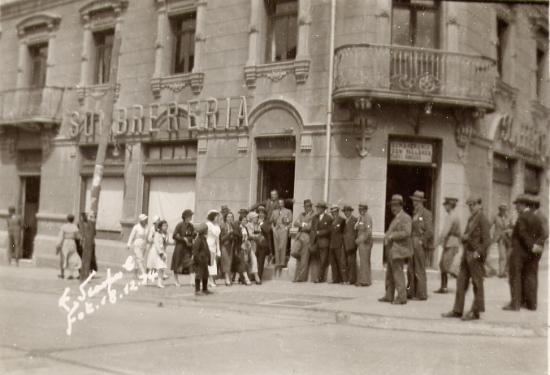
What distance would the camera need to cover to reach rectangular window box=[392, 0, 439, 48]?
17266 millimetres

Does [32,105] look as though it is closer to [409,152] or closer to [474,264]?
[409,152]

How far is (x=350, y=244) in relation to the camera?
15.3m

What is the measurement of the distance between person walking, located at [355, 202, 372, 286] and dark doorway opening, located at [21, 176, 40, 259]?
1484 centimetres

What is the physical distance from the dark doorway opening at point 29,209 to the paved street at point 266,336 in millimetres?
11952

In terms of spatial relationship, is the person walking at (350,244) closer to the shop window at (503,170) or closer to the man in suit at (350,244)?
the man in suit at (350,244)

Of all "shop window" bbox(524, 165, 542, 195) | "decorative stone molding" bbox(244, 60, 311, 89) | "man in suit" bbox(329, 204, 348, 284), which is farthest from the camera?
"shop window" bbox(524, 165, 542, 195)

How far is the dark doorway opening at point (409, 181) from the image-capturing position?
17.3m

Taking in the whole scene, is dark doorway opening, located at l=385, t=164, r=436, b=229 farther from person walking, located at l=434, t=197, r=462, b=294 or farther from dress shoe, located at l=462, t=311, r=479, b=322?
dress shoe, located at l=462, t=311, r=479, b=322

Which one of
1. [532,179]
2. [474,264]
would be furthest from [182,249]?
[532,179]

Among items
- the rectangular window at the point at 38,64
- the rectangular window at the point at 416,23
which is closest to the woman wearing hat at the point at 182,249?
the rectangular window at the point at 416,23

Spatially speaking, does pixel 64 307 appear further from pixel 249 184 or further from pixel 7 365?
pixel 249 184

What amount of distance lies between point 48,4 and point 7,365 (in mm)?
20339

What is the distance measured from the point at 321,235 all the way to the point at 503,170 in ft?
25.9

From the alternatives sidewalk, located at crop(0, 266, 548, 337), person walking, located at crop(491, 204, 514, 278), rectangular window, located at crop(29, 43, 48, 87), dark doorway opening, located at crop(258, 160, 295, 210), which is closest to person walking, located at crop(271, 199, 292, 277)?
sidewalk, located at crop(0, 266, 548, 337)
